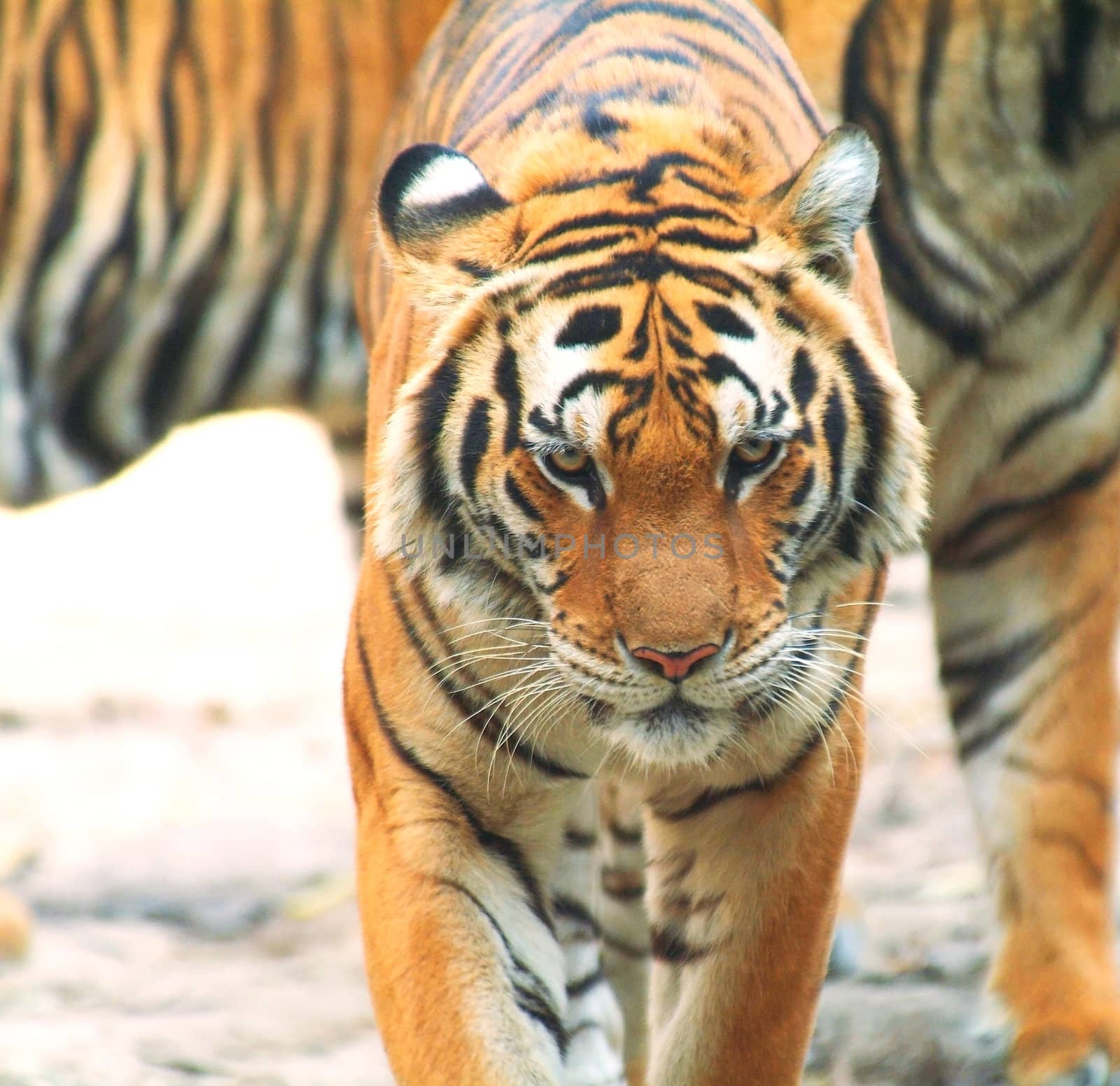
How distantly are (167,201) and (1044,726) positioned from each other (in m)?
1.86

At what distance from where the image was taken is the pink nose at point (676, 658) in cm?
192

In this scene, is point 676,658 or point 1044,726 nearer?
point 676,658

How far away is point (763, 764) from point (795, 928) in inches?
7.8

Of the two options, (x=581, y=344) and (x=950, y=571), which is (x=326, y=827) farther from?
(x=581, y=344)

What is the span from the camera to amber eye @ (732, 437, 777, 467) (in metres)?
1.96

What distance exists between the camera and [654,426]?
192cm

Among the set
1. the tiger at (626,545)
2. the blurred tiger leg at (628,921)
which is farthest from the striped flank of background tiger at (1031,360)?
the tiger at (626,545)

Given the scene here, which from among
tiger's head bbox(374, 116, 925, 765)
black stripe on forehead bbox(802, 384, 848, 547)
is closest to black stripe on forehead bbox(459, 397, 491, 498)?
tiger's head bbox(374, 116, 925, 765)

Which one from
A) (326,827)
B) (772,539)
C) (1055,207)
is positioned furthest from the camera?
(326,827)

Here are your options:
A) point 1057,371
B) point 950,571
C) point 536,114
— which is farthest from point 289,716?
point 536,114

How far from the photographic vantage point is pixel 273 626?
217 inches

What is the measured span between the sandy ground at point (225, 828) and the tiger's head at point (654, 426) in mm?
1099

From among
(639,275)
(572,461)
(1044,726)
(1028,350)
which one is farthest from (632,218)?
(1044,726)

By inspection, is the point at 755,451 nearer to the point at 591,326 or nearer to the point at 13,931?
the point at 591,326
